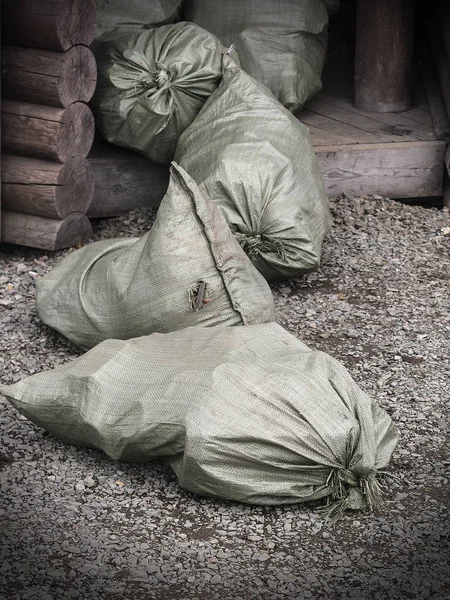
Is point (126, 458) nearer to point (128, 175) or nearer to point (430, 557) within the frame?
point (430, 557)

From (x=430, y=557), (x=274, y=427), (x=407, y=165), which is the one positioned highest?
(x=274, y=427)

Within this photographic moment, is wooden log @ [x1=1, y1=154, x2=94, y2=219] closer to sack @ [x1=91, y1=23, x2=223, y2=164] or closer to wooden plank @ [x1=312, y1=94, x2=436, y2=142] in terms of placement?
sack @ [x1=91, y1=23, x2=223, y2=164]

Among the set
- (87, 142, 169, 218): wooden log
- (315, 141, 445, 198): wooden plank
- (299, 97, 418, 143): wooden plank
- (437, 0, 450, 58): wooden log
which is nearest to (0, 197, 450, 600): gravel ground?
(87, 142, 169, 218): wooden log

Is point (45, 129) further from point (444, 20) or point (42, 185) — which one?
point (444, 20)

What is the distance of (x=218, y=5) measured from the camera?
18.2 ft

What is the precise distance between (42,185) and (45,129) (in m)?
0.25

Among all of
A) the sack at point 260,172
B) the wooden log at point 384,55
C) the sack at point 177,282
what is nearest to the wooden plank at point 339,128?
the wooden log at point 384,55

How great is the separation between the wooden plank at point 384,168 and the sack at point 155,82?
761mm

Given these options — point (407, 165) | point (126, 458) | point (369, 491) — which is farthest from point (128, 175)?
point (369, 491)

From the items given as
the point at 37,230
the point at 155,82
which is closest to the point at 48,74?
the point at 155,82

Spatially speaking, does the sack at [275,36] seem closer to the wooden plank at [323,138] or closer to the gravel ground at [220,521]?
the wooden plank at [323,138]

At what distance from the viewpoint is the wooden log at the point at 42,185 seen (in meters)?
4.71

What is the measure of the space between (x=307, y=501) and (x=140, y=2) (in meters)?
3.17

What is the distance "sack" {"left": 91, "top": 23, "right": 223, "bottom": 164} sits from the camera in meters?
4.97
